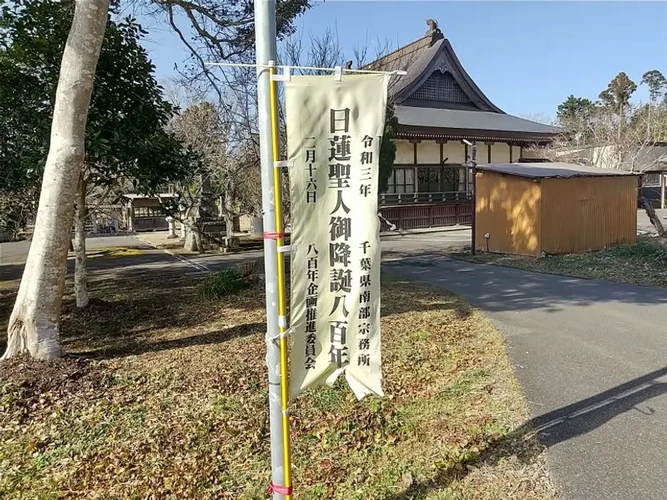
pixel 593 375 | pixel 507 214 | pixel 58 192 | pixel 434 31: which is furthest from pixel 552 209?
pixel 434 31

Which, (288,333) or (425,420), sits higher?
(288,333)

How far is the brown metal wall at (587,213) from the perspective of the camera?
12.1 m

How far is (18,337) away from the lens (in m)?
4.59

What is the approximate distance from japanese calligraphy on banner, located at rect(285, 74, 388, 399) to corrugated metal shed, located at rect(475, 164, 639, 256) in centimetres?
1056

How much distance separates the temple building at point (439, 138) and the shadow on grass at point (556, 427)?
52.6ft

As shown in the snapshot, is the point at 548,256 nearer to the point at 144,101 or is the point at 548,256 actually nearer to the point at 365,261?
the point at 144,101

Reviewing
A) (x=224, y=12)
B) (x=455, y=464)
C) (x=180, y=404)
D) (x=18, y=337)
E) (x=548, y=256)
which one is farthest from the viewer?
(x=548, y=256)

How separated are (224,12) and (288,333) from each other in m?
7.64

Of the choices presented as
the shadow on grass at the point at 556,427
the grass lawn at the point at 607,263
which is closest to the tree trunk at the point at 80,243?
the shadow on grass at the point at 556,427

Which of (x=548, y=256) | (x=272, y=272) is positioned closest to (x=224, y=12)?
(x=272, y=272)

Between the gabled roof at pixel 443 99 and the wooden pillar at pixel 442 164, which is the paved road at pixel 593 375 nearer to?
the gabled roof at pixel 443 99

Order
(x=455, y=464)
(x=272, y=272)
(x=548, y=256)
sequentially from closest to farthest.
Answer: (x=272, y=272) → (x=455, y=464) → (x=548, y=256)

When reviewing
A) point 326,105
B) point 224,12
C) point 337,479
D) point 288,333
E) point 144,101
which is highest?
point 224,12

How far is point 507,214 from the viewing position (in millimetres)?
12906
